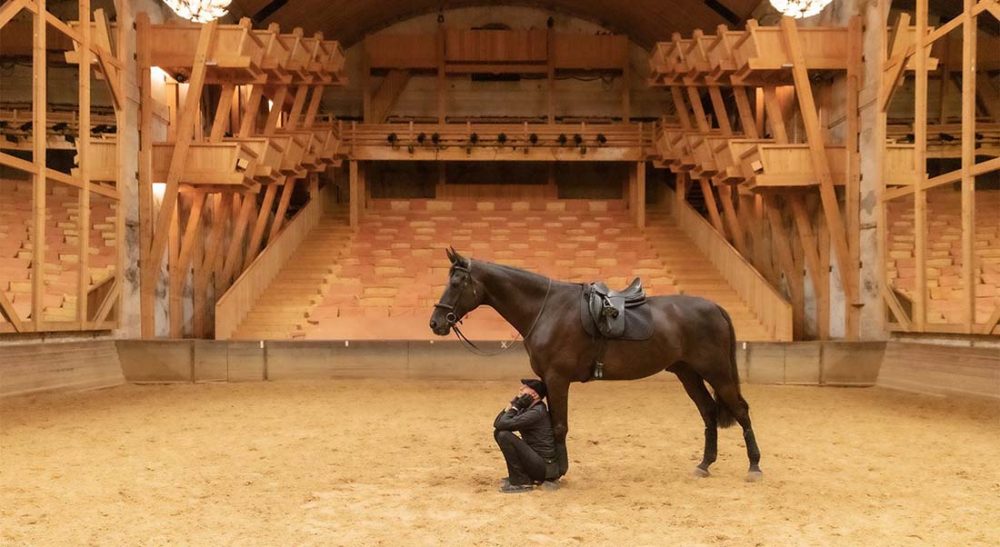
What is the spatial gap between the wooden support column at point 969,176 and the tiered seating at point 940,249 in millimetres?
1964

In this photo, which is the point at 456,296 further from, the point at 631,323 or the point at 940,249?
the point at 940,249

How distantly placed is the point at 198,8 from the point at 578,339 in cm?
1145

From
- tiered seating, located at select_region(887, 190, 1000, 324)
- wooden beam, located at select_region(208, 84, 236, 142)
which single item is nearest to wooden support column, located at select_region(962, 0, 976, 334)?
tiered seating, located at select_region(887, 190, 1000, 324)

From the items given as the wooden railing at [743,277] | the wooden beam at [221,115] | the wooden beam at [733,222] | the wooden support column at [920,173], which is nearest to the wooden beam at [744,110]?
the wooden beam at [733,222]

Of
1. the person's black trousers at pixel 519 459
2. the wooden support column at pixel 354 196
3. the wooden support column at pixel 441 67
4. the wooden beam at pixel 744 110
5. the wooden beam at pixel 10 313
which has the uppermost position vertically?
the wooden support column at pixel 441 67

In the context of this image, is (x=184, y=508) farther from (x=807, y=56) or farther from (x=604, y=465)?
(x=807, y=56)

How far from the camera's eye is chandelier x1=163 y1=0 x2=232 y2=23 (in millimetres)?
14133

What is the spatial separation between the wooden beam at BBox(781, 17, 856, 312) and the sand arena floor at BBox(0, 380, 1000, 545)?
15.1 feet

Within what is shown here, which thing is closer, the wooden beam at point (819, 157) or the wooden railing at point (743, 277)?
the wooden beam at point (819, 157)

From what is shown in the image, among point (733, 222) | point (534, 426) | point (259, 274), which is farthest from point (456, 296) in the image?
point (733, 222)

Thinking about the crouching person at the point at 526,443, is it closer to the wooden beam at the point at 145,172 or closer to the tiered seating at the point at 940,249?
the tiered seating at the point at 940,249

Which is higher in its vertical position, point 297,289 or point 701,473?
point 297,289

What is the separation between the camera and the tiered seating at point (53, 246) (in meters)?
12.0

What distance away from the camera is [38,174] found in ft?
38.6
